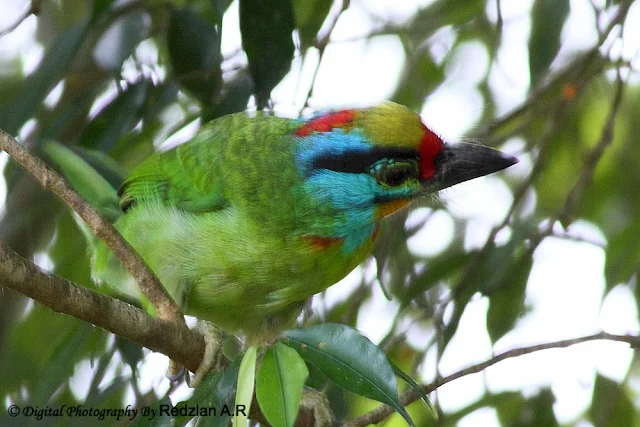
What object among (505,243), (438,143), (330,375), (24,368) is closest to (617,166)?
(505,243)

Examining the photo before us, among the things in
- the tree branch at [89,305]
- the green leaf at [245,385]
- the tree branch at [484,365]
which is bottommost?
the green leaf at [245,385]

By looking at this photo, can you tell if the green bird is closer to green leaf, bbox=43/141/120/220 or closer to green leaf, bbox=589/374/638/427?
green leaf, bbox=43/141/120/220

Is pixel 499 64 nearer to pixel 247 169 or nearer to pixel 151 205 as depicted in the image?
pixel 247 169

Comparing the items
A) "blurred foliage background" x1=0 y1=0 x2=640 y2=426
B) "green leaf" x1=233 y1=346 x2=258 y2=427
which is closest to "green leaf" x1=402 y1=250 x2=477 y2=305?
"blurred foliage background" x1=0 y1=0 x2=640 y2=426

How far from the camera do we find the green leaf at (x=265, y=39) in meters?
2.28

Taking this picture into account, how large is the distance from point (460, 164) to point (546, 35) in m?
0.54

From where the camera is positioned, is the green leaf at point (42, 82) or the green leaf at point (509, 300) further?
the green leaf at point (509, 300)

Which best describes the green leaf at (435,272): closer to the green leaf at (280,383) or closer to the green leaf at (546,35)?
the green leaf at (546,35)

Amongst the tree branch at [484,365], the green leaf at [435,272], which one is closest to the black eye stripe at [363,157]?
the green leaf at [435,272]

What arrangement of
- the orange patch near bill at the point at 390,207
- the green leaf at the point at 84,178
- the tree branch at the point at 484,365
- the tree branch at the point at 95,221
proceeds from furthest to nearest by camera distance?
1. the green leaf at the point at 84,178
2. the orange patch near bill at the point at 390,207
3. the tree branch at the point at 484,365
4. the tree branch at the point at 95,221

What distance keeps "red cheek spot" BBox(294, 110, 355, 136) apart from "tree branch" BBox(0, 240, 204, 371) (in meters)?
0.74

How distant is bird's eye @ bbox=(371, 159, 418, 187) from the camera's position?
2139 mm

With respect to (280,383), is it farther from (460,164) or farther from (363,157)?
(460,164)

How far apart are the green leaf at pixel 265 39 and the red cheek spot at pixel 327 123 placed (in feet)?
0.50
